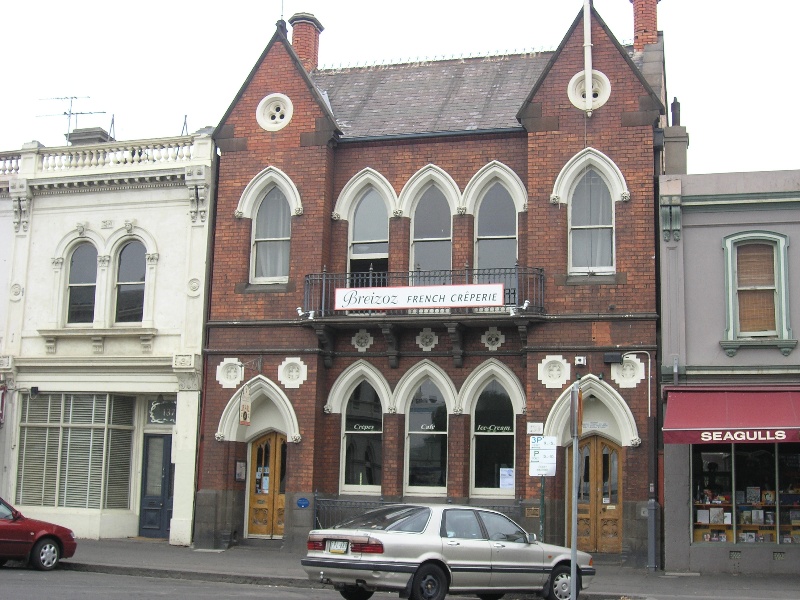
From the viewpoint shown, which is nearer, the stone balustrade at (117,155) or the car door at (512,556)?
the car door at (512,556)

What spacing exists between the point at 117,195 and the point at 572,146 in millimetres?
10052

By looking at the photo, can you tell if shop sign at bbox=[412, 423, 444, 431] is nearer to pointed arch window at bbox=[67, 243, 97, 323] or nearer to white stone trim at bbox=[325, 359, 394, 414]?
white stone trim at bbox=[325, 359, 394, 414]

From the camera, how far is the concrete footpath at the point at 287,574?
1612 centimetres

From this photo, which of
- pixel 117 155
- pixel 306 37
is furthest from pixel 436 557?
pixel 306 37

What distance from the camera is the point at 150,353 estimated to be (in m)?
22.8

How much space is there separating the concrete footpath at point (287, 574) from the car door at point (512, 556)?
4.62ft

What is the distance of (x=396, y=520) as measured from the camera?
1373 centimetres

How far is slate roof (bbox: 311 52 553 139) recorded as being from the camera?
22.3 meters

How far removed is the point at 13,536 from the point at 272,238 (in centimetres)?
830

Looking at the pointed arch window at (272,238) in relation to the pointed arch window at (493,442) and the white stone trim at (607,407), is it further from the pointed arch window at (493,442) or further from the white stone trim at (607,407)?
the white stone trim at (607,407)

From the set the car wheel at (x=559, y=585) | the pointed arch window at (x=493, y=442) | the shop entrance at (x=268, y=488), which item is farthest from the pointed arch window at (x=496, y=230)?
the car wheel at (x=559, y=585)

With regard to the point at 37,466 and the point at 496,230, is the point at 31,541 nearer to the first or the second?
the point at 37,466

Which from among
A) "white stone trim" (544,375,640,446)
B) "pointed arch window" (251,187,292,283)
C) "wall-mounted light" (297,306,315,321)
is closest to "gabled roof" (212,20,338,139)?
"pointed arch window" (251,187,292,283)

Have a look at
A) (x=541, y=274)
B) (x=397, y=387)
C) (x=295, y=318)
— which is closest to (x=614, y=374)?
(x=541, y=274)
